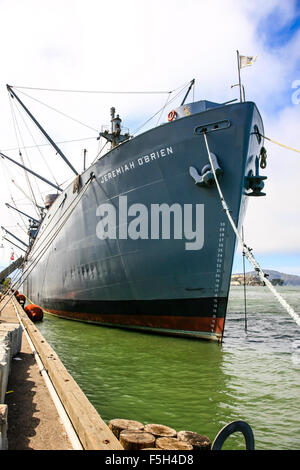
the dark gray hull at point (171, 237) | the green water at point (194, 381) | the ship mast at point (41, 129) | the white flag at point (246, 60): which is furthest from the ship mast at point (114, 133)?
the green water at point (194, 381)

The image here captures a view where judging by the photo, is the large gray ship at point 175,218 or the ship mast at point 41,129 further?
the ship mast at point 41,129

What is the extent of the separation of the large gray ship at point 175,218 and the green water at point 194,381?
4.25ft

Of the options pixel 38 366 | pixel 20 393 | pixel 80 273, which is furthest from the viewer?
pixel 80 273

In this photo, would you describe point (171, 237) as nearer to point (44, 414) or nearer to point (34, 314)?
point (44, 414)

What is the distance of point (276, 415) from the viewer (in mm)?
5344

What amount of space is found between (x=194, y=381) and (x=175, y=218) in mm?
5856

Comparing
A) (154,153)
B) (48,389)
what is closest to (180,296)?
(154,153)

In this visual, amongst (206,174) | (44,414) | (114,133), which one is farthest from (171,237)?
(114,133)

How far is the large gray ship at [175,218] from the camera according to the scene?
10852mm

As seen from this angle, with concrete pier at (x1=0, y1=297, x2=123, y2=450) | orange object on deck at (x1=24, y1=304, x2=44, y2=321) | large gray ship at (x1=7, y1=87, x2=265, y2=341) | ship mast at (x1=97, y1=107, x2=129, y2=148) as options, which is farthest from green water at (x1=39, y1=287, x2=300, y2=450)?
ship mast at (x1=97, y1=107, x2=129, y2=148)

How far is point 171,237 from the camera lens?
11500 mm

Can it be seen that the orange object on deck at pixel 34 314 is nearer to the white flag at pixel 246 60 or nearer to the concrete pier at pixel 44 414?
the concrete pier at pixel 44 414

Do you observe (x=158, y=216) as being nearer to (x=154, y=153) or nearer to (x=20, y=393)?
(x=154, y=153)

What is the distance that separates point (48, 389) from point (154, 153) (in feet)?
29.6
